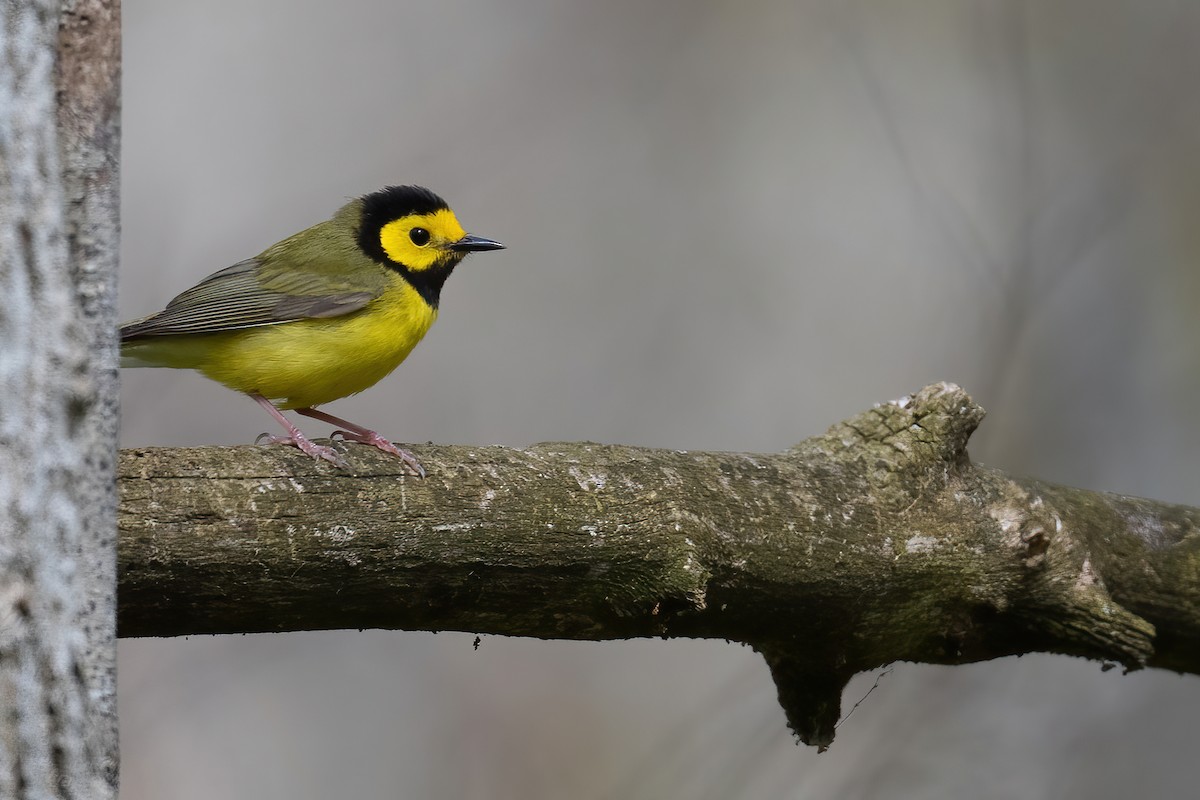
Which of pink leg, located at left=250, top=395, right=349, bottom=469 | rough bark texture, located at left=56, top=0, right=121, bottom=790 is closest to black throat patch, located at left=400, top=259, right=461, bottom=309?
pink leg, located at left=250, top=395, right=349, bottom=469

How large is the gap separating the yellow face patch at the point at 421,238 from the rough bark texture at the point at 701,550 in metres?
1.79

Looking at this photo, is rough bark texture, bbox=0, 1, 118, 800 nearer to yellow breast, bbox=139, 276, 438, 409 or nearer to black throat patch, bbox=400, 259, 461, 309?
yellow breast, bbox=139, 276, 438, 409

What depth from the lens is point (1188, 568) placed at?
3.51m

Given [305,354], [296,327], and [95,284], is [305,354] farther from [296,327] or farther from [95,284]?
[95,284]

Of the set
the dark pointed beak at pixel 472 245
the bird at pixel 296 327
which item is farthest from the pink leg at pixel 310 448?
the dark pointed beak at pixel 472 245

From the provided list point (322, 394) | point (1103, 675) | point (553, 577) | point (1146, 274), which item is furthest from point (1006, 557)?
point (1146, 274)

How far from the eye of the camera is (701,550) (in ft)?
9.05

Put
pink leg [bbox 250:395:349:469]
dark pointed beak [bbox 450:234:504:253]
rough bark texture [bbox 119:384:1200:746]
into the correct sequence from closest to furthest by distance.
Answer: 1. rough bark texture [bbox 119:384:1200:746]
2. pink leg [bbox 250:395:349:469]
3. dark pointed beak [bbox 450:234:504:253]

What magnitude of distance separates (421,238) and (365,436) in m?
1.04

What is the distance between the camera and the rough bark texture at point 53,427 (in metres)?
Result: 1.59

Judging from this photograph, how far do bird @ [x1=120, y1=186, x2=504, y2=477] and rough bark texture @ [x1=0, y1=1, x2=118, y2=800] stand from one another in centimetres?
204

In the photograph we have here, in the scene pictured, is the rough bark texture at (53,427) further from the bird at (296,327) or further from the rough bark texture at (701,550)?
the bird at (296,327)

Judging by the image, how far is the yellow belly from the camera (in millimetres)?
3979

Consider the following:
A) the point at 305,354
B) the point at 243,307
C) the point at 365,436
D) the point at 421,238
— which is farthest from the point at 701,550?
the point at 421,238
